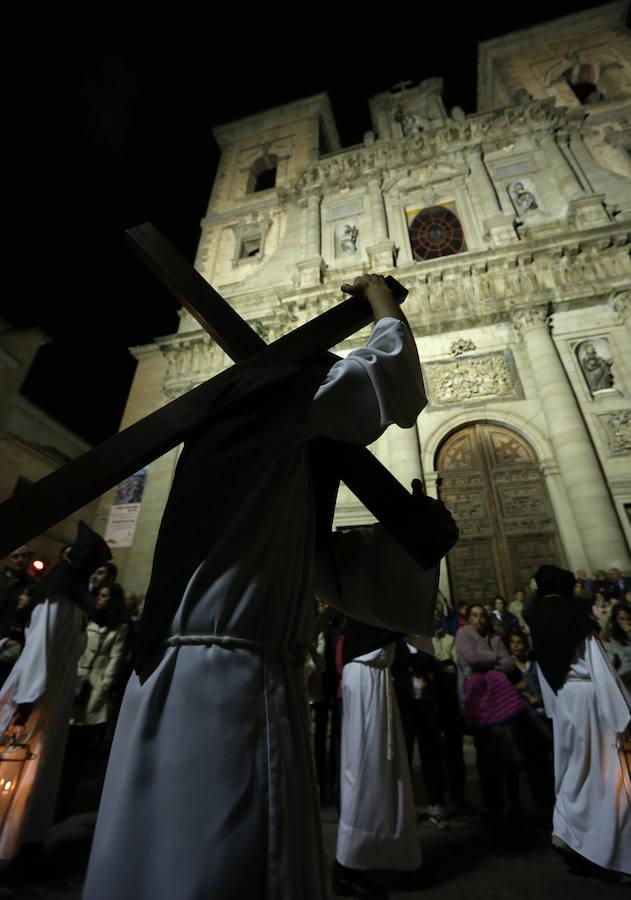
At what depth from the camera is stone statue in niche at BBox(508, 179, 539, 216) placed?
13148 millimetres

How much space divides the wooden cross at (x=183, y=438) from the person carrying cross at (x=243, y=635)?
0.17 feet

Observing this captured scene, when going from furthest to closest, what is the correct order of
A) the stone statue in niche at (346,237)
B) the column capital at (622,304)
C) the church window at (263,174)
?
1. the church window at (263,174)
2. the stone statue in niche at (346,237)
3. the column capital at (622,304)

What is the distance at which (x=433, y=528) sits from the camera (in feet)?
3.73

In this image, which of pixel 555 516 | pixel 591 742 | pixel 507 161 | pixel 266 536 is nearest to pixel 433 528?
pixel 266 536

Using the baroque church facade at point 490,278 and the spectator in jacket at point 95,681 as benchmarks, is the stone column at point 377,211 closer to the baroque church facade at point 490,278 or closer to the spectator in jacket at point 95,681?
the baroque church facade at point 490,278

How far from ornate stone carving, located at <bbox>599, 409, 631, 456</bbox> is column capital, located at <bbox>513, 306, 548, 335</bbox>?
2683 millimetres

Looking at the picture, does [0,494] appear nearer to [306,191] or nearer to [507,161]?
[306,191]

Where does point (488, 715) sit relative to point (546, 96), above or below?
below

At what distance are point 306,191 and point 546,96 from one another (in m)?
9.82

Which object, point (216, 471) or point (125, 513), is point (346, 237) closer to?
point (125, 513)

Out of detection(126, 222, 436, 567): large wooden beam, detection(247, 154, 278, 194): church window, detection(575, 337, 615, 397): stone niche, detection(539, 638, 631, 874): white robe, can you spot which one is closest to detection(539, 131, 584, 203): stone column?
detection(575, 337, 615, 397): stone niche

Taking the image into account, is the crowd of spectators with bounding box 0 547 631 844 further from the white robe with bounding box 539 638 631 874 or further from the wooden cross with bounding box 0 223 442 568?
the wooden cross with bounding box 0 223 442 568

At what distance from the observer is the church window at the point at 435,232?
13.5m

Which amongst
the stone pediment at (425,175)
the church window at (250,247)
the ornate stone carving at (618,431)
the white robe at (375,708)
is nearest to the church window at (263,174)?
the church window at (250,247)
